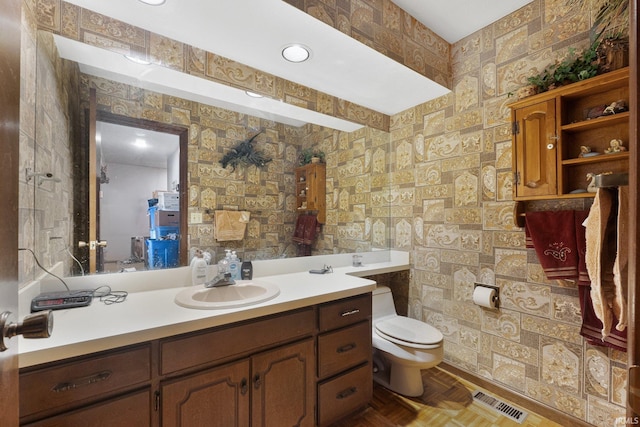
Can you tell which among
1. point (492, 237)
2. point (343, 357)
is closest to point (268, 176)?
point (343, 357)

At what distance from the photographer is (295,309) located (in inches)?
52.1

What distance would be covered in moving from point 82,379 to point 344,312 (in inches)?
44.3

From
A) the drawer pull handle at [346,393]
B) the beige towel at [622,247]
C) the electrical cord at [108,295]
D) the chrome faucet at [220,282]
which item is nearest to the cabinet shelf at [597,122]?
the beige towel at [622,247]

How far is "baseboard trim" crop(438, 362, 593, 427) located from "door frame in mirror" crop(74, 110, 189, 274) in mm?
2168

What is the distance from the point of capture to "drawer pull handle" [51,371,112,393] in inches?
33.0

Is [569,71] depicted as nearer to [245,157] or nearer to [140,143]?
[245,157]

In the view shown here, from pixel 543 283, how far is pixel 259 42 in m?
2.27

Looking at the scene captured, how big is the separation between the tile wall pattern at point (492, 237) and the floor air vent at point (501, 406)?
115 millimetres

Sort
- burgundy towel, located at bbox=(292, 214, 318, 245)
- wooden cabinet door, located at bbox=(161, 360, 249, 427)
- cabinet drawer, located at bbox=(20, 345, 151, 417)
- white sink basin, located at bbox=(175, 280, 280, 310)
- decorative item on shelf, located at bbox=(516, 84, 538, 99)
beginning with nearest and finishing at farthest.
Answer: cabinet drawer, located at bbox=(20, 345, 151, 417), wooden cabinet door, located at bbox=(161, 360, 249, 427), white sink basin, located at bbox=(175, 280, 280, 310), decorative item on shelf, located at bbox=(516, 84, 538, 99), burgundy towel, located at bbox=(292, 214, 318, 245)

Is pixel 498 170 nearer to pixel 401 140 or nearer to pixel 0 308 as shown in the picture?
pixel 401 140

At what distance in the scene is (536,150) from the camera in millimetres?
1581

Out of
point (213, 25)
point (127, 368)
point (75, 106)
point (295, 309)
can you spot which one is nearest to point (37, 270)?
point (127, 368)

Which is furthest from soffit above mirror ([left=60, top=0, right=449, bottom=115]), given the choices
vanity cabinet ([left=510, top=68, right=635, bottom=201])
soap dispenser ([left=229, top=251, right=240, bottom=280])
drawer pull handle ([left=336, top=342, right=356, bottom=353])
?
drawer pull handle ([left=336, top=342, right=356, bottom=353])

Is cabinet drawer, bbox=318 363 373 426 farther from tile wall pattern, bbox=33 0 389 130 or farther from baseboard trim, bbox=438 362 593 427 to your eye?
tile wall pattern, bbox=33 0 389 130
